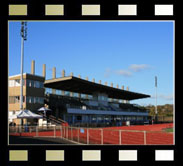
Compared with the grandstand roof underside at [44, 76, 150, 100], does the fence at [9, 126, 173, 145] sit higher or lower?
lower

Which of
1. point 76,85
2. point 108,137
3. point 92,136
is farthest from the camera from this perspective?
point 76,85

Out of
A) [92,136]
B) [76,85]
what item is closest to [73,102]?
[76,85]

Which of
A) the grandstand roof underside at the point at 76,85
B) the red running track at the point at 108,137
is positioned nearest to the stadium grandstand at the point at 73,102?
the grandstand roof underside at the point at 76,85

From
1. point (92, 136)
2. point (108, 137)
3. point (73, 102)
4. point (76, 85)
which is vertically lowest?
point (108, 137)

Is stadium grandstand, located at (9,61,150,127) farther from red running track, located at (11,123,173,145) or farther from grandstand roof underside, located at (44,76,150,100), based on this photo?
red running track, located at (11,123,173,145)

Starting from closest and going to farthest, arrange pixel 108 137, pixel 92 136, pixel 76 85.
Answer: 1. pixel 92 136
2. pixel 108 137
3. pixel 76 85

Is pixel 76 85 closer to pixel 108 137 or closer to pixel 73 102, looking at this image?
pixel 73 102

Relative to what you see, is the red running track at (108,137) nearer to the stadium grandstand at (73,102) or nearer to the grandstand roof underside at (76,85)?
the stadium grandstand at (73,102)

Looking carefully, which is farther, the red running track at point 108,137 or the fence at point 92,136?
the fence at point 92,136

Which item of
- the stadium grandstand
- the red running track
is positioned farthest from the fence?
the stadium grandstand

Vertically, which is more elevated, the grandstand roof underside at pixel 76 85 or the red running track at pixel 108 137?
the grandstand roof underside at pixel 76 85

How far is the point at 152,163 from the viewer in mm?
6988
